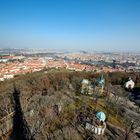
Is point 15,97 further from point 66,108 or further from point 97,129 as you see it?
point 97,129

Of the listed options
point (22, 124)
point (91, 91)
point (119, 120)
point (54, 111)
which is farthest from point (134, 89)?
point (22, 124)

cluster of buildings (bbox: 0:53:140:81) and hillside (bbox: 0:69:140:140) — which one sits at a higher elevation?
hillside (bbox: 0:69:140:140)

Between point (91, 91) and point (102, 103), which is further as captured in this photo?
point (91, 91)

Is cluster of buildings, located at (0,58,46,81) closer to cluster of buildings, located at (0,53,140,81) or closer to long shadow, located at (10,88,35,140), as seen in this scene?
cluster of buildings, located at (0,53,140,81)

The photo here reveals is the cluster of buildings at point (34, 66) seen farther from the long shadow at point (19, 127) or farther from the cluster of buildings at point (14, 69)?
the long shadow at point (19, 127)

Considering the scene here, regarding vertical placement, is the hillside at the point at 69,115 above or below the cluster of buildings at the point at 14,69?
above

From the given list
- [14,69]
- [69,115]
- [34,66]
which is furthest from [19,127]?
[34,66]

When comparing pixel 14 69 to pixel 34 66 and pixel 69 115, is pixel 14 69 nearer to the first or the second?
pixel 34 66

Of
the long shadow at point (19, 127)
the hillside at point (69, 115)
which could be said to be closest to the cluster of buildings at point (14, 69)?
the hillside at point (69, 115)

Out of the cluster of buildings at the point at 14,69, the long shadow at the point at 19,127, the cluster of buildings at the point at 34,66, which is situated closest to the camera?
the long shadow at the point at 19,127

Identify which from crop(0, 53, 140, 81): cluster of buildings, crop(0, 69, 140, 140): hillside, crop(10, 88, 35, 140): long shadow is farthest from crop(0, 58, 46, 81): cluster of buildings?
crop(10, 88, 35, 140): long shadow

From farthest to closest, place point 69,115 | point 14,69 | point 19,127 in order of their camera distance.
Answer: point 14,69 < point 69,115 < point 19,127
